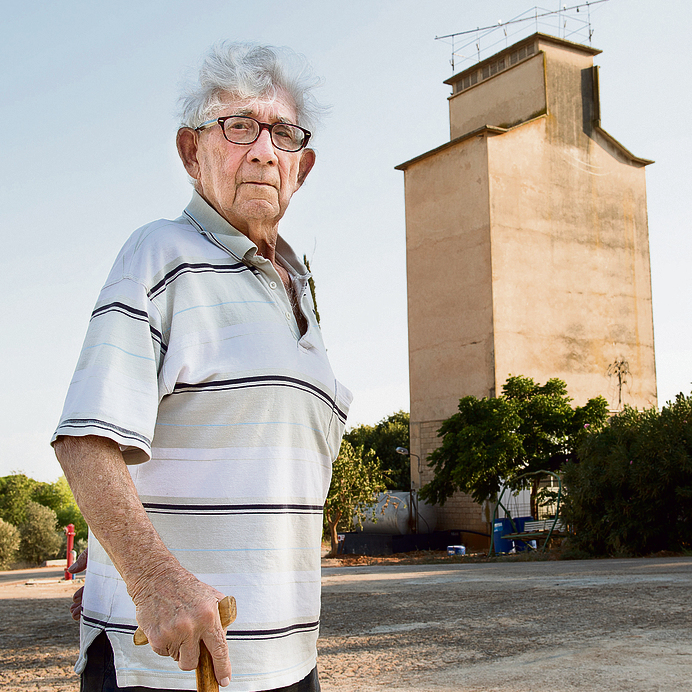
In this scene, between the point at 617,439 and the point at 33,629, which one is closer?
the point at 33,629

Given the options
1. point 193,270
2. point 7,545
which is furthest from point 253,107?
point 7,545

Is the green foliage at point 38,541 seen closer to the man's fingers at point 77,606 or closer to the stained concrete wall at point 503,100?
the stained concrete wall at point 503,100

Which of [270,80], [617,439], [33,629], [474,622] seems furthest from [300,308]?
[617,439]

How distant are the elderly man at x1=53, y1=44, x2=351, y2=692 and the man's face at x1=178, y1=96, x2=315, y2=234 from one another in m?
0.06

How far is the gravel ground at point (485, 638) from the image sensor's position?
4043mm

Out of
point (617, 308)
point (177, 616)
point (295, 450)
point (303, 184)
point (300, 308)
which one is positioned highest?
point (617, 308)

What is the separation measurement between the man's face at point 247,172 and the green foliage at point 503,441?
63.2 ft

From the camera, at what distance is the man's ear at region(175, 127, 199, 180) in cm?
163

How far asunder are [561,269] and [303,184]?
2775 centimetres

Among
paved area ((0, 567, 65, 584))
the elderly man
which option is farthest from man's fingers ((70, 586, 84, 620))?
paved area ((0, 567, 65, 584))

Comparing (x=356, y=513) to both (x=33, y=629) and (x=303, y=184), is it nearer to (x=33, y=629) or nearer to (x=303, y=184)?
(x=33, y=629)

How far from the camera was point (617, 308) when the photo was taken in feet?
96.9

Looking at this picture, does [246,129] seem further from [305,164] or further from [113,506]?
[113,506]

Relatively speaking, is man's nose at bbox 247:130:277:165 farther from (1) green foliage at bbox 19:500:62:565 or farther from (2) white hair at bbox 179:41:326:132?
(1) green foliage at bbox 19:500:62:565
